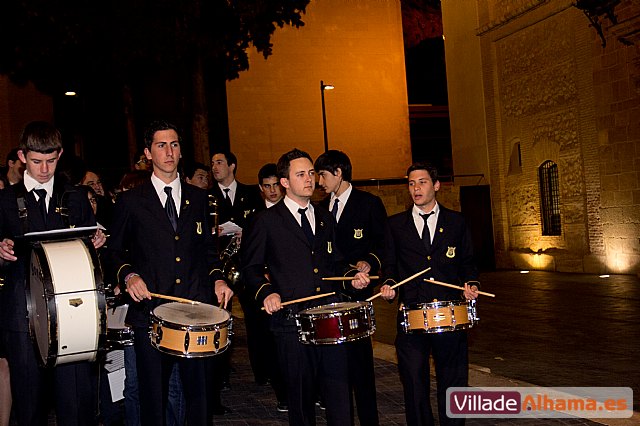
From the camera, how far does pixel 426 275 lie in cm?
606

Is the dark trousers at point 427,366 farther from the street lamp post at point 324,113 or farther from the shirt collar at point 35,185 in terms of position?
the street lamp post at point 324,113

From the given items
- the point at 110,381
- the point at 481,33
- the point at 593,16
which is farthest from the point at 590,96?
the point at 110,381

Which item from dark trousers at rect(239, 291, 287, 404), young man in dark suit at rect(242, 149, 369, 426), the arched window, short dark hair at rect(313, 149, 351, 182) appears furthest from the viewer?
the arched window

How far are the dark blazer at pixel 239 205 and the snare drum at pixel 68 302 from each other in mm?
3772

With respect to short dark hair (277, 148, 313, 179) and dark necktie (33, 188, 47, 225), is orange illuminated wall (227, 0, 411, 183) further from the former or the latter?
dark necktie (33, 188, 47, 225)

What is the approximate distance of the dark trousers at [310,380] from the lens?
5496mm

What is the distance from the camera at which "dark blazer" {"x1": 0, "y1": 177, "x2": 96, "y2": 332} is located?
518 cm

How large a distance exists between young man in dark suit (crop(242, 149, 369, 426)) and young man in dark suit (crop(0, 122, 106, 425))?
119 centimetres

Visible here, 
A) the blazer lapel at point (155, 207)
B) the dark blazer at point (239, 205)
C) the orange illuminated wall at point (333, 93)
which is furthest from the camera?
the orange illuminated wall at point (333, 93)

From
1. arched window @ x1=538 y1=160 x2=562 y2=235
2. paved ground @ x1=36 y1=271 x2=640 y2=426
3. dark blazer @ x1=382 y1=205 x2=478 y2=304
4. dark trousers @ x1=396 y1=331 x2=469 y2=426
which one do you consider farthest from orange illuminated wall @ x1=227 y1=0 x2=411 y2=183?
dark trousers @ x1=396 y1=331 x2=469 y2=426

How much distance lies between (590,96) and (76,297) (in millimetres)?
18532

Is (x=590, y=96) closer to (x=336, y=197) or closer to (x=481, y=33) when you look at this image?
(x=481, y=33)

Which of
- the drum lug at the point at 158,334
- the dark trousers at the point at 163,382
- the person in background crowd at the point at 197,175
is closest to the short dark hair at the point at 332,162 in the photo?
the person in background crowd at the point at 197,175

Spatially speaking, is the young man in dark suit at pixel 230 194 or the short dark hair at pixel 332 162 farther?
the young man in dark suit at pixel 230 194
